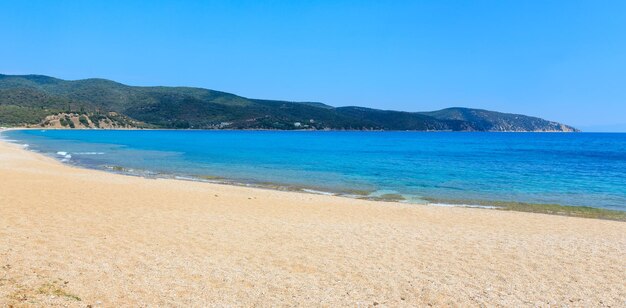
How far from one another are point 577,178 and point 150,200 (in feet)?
108

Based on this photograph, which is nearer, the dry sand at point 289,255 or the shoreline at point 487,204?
the dry sand at point 289,255

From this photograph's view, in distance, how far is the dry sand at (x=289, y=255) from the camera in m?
7.75

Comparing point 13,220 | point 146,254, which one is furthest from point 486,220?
point 13,220

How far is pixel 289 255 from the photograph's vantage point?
10.6m

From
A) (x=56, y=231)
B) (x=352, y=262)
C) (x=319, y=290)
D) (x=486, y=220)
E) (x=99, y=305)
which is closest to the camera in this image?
(x=99, y=305)

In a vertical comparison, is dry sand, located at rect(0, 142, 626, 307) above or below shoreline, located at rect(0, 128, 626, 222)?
above

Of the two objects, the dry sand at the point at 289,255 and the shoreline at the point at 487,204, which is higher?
the dry sand at the point at 289,255

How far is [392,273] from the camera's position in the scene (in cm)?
938

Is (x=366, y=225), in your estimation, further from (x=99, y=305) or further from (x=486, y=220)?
(x=99, y=305)

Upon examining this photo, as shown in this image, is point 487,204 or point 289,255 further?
point 487,204

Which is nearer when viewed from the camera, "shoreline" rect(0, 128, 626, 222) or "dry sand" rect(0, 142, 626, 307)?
"dry sand" rect(0, 142, 626, 307)

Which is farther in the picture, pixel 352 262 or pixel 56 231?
pixel 56 231

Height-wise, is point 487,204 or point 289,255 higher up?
point 289,255

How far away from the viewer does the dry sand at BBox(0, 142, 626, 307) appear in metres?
7.75
